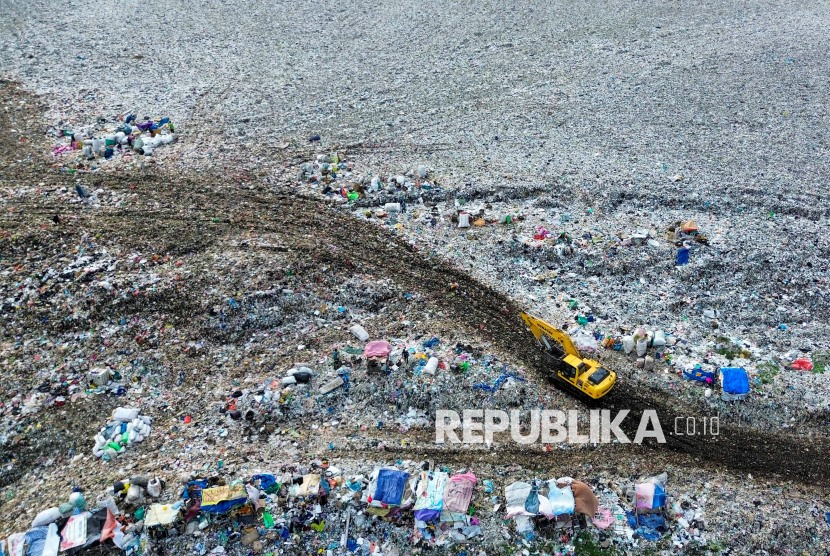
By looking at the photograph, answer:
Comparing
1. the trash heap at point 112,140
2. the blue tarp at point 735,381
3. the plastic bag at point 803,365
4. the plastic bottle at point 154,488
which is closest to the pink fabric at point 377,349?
the plastic bottle at point 154,488

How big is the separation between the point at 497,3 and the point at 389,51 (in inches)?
177

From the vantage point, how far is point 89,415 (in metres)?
7.86

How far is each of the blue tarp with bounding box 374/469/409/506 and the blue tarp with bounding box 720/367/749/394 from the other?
14.2ft

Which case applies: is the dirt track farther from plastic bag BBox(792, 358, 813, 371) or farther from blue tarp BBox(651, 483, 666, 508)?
plastic bag BBox(792, 358, 813, 371)

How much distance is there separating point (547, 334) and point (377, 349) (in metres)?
Result: 2.24

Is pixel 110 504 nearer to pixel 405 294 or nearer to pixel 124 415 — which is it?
pixel 124 415

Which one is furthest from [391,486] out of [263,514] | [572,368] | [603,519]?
[572,368]

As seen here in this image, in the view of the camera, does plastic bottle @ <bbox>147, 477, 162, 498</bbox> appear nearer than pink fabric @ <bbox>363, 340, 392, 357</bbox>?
Yes

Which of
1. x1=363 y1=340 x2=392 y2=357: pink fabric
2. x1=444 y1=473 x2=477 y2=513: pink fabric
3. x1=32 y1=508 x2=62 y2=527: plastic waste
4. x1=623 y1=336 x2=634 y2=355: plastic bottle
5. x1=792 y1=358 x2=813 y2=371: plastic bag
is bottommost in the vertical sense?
x1=444 y1=473 x2=477 y2=513: pink fabric

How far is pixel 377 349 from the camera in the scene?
843 centimetres

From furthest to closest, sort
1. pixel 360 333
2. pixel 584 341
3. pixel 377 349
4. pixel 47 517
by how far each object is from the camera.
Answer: pixel 584 341 < pixel 360 333 < pixel 377 349 < pixel 47 517

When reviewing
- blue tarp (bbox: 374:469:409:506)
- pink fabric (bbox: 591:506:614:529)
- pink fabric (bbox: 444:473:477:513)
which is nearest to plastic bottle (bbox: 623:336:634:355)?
pink fabric (bbox: 591:506:614:529)

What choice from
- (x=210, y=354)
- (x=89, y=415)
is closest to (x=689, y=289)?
(x=210, y=354)

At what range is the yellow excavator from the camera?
781cm
